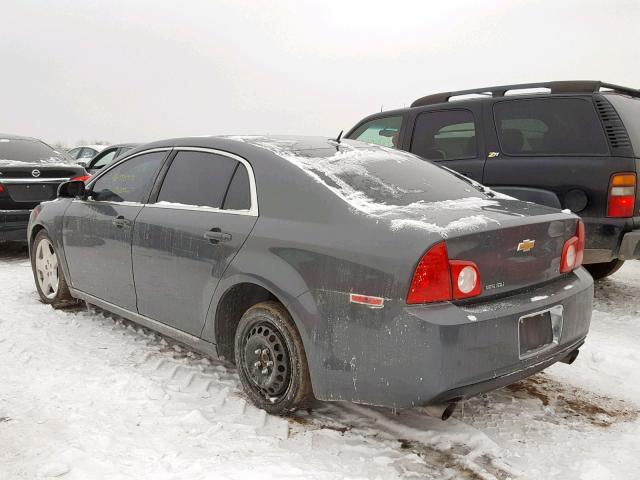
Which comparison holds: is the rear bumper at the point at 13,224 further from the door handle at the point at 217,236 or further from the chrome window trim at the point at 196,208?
the door handle at the point at 217,236

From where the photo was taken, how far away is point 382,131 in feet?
21.8

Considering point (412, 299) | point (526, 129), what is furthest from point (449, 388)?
point (526, 129)

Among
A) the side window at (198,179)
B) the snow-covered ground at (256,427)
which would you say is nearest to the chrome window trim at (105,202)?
the side window at (198,179)

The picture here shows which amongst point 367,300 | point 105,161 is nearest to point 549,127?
point 367,300

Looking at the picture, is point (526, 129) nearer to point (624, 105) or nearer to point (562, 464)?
point (624, 105)

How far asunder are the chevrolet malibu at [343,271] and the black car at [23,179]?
3685mm

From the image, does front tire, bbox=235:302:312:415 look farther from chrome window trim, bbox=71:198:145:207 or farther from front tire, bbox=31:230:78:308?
front tire, bbox=31:230:78:308

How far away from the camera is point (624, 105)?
15.9 feet

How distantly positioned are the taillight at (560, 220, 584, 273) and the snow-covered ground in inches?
32.1

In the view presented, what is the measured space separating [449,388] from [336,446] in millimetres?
688

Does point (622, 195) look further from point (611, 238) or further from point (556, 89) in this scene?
point (556, 89)

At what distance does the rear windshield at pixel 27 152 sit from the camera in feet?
24.2

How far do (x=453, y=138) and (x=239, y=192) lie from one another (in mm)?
3301

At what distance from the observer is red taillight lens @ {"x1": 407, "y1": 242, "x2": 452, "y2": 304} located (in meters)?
2.39
